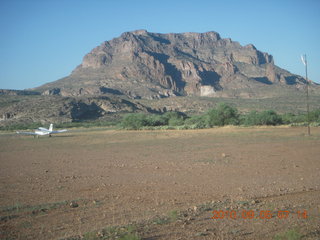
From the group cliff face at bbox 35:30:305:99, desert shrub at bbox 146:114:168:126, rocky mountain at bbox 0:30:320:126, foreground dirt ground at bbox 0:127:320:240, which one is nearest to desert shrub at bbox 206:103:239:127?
desert shrub at bbox 146:114:168:126

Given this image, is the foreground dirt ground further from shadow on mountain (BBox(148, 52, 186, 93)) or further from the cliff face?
shadow on mountain (BBox(148, 52, 186, 93))

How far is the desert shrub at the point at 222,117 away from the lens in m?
51.2

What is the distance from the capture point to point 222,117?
51500 millimetres

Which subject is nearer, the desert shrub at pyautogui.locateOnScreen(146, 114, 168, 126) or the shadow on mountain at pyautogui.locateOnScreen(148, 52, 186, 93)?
the desert shrub at pyautogui.locateOnScreen(146, 114, 168, 126)

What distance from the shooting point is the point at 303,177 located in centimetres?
1040

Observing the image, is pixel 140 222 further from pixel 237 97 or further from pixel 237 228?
pixel 237 97

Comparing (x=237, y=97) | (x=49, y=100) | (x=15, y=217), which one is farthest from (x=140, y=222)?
(x=237, y=97)

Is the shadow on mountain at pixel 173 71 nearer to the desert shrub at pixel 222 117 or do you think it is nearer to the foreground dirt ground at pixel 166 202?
the desert shrub at pixel 222 117

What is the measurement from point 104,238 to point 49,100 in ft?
295

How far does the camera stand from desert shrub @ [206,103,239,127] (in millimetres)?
51250
